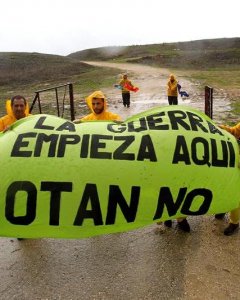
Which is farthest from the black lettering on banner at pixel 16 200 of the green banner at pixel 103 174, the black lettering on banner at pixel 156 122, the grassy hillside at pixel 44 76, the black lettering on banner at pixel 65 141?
the grassy hillside at pixel 44 76

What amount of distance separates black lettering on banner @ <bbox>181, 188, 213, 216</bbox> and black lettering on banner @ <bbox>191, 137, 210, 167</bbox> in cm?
27

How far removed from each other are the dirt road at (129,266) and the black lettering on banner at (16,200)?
117 cm

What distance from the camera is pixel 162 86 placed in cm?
2256

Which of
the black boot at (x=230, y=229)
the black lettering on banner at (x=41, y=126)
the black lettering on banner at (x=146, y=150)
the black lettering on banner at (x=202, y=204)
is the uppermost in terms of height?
the black lettering on banner at (x=41, y=126)

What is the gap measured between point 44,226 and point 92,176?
26.0 inches

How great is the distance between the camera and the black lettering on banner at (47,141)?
349 centimetres

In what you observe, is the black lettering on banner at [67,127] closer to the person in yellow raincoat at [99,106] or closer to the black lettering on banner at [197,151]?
the black lettering on banner at [197,151]

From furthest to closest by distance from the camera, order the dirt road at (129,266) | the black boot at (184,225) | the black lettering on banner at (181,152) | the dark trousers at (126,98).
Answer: the dark trousers at (126,98), the black boot at (184,225), the dirt road at (129,266), the black lettering on banner at (181,152)

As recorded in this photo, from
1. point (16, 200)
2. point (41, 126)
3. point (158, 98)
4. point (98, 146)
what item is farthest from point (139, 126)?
point (158, 98)

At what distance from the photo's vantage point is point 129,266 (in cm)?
460

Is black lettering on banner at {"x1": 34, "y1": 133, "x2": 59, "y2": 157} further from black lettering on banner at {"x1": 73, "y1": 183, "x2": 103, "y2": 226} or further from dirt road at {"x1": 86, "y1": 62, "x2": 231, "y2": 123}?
dirt road at {"x1": 86, "y1": 62, "x2": 231, "y2": 123}

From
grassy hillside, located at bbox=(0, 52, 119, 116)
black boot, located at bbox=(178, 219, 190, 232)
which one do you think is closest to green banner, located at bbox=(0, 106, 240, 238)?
black boot, located at bbox=(178, 219, 190, 232)

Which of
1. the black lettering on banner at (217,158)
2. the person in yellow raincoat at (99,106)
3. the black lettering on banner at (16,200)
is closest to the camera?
the black lettering on banner at (16,200)

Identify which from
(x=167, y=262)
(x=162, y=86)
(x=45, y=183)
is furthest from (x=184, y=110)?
(x=162, y=86)
